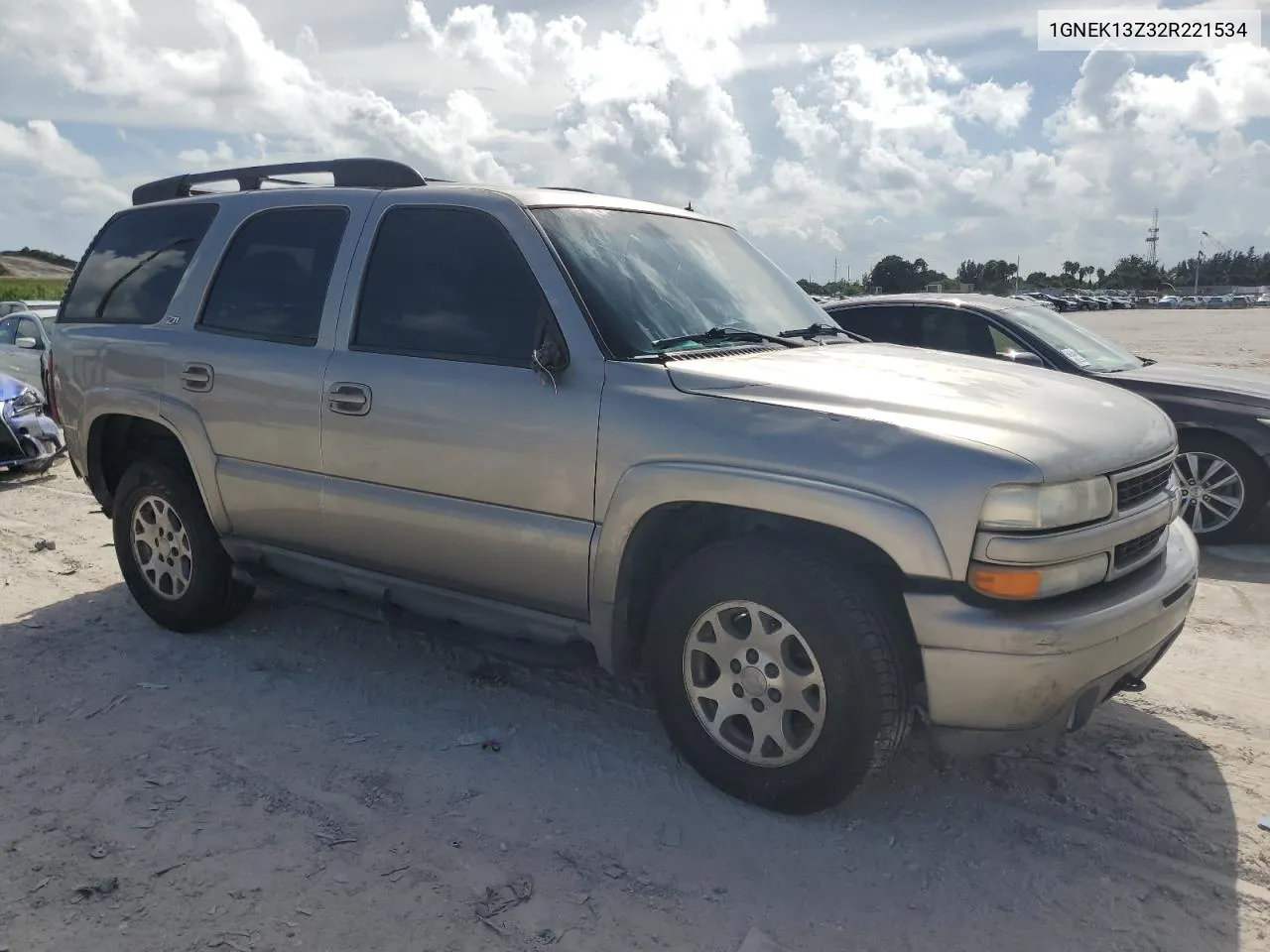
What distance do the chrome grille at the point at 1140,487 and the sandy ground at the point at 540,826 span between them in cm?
100

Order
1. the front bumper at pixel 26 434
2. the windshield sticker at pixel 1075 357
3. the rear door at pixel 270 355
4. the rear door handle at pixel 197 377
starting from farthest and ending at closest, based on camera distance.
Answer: the front bumper at pixel 26 434 → the windshield sticker at pixel 1075 357 → the rear door handle at pixel 197 377 → the rear door at pixel 270 355

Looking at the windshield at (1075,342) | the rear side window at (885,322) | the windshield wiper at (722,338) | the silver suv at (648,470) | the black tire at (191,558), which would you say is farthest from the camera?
the rear side window at (885,322)

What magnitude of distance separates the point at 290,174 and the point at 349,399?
4.91 ft

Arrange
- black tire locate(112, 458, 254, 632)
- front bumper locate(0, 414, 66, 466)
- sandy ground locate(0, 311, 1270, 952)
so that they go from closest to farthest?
1. sandy ground locate(0, 311, 1270, 952)
2. black tire locate(112, 458, 254, 632)
3. front bumper locate(0, 414, 66, 466)

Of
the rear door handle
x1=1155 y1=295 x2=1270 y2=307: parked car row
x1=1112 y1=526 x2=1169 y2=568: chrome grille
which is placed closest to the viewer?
x1=1112 y1=526 x2=1169 y2=568: chrome grille

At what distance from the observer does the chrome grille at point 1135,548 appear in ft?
10.1

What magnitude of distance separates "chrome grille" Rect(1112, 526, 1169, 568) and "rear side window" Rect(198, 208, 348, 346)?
10.1 feet

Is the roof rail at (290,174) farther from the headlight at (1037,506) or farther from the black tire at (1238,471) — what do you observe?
the black tire at (1238,471)

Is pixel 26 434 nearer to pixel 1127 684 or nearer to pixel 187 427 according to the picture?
pixel 187 427

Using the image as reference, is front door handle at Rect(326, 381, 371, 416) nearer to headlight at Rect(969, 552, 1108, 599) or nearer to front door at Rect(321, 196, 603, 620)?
front door at Rect(321, 196, 603, 620)

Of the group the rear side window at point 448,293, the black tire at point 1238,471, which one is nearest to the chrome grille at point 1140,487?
the rear side window at point 448,293

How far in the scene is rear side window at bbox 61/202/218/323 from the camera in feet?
15.9

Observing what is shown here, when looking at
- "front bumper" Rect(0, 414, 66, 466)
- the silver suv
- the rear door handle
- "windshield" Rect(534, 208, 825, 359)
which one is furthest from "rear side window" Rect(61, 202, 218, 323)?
"front bumper" Rect(0, 414, 66, 466)

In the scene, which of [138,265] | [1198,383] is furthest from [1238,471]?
[138,265]
